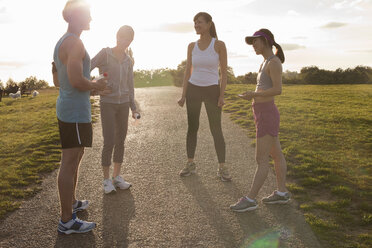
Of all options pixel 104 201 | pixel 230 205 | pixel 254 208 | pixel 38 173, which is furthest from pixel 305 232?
pixel 38 173

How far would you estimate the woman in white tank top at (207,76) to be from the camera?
484 centimetres

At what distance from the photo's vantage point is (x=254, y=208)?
13.3 feet

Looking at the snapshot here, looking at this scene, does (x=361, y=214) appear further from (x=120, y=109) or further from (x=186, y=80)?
(x=120, y=109)

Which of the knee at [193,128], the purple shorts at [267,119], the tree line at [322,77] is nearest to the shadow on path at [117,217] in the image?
the knee at [193,128]

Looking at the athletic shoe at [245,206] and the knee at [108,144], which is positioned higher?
the knee at [108,144]

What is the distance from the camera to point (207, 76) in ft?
16.3

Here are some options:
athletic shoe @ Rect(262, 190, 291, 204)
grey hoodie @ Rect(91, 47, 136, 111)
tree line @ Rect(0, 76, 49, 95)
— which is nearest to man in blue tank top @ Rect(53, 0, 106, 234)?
grey hoodie @ Rect(91, 47, 136, 111)

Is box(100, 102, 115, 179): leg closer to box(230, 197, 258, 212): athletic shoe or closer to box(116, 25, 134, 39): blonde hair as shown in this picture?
box(116, 25, 134, 39): blonde hair

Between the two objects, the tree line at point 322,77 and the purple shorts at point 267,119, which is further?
the tree line at point 322,77

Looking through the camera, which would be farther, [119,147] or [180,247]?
[119,147]

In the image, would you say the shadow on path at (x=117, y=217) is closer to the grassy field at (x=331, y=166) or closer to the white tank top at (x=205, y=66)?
the white tank top at (x=205, y=66)

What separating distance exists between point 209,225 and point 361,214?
2.03 meters

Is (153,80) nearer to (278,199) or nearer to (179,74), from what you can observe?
(179,74)

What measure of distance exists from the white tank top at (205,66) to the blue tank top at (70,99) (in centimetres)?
201
